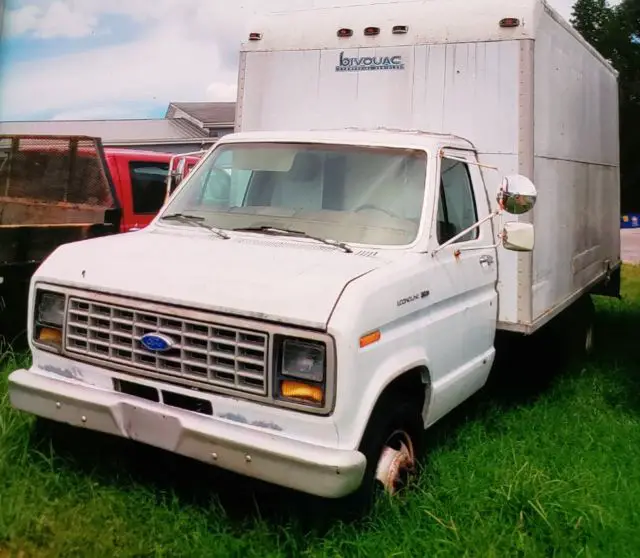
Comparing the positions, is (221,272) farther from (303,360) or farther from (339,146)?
(339,146)

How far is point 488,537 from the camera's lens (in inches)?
144

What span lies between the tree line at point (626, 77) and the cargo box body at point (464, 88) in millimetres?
27234

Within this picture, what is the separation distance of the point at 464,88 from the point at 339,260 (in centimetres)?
221

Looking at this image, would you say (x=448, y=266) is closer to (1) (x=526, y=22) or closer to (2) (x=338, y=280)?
(2) (x=338, y=280)

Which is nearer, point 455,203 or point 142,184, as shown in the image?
point 455,203

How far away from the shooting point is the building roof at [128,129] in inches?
985

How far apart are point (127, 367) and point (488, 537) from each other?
196 cm

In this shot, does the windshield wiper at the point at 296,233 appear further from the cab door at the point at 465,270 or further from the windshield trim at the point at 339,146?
the cab door at the point at 465,270

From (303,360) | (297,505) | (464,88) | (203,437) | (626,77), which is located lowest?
(297,505)

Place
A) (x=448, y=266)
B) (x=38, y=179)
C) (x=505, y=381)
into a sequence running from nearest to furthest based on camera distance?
(x=448, y=266)
(x=505, y=381)
(x=38, y=179)

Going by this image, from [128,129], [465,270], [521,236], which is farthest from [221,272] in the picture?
[128,129]

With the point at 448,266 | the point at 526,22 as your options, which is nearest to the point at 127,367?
the point at 448,266

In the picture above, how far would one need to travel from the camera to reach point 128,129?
26766 millimetres

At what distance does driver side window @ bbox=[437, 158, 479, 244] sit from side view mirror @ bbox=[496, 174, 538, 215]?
369 mm
